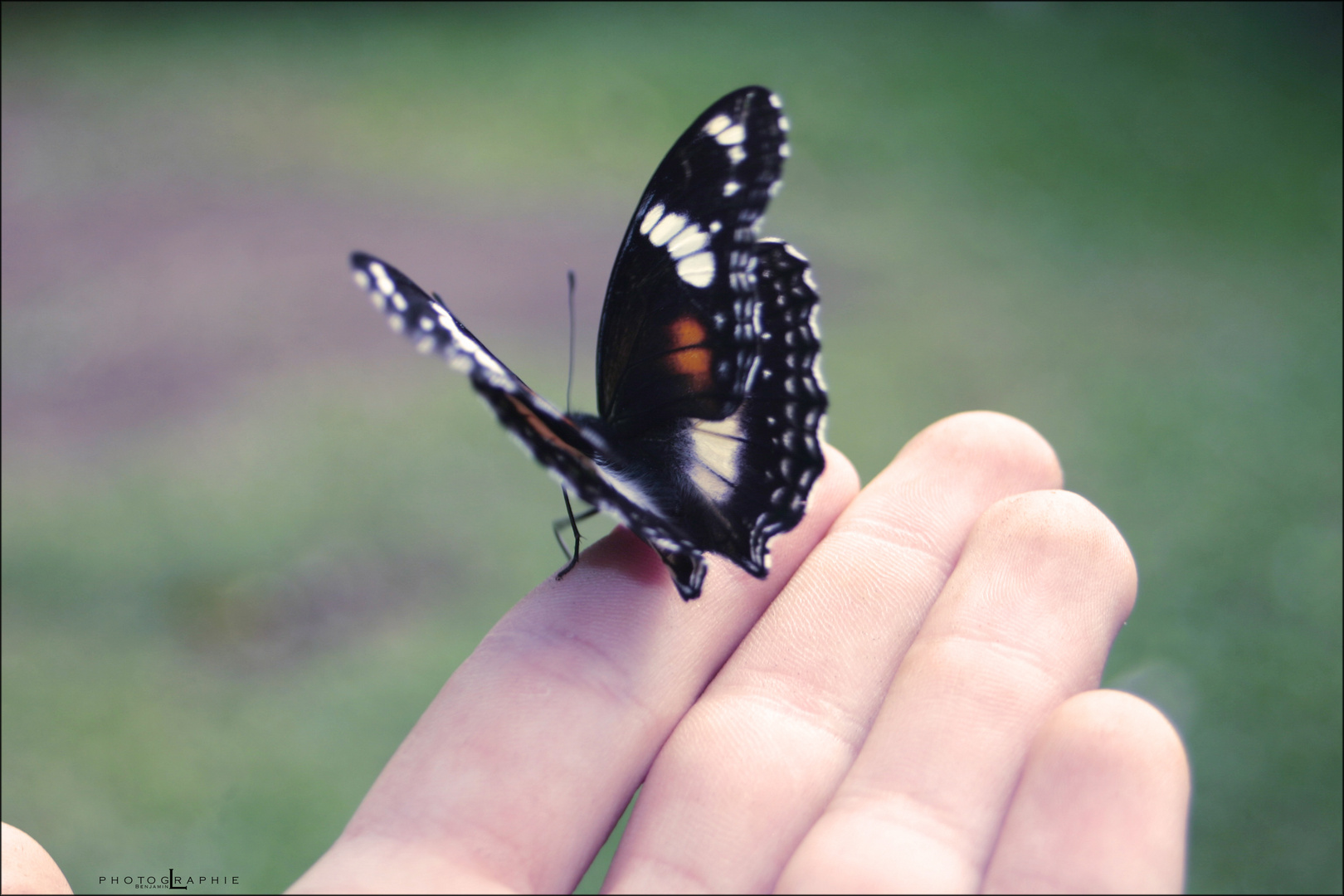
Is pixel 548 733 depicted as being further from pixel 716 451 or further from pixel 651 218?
pixel 651 218

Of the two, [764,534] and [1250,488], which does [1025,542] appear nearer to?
[764,534]

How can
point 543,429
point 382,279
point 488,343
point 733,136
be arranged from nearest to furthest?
point 382,279 → point 543,429 → point 733,136 → point 488,343

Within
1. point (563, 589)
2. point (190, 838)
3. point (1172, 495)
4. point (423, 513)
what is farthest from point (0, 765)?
point (1172, 495)

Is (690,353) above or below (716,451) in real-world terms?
above

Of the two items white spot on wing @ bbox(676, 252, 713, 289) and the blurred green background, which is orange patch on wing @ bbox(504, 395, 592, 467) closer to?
white spot on wing @ bbox(676, 252, 713, 289)

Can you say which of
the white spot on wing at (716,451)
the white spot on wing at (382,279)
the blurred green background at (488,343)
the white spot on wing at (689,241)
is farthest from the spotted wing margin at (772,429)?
the blurred green background at (488,343)

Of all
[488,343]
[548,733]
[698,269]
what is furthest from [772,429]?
[488,343]

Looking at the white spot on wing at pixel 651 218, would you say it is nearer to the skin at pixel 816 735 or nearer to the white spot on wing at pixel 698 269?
the white spot on wing at pixel 698 269
